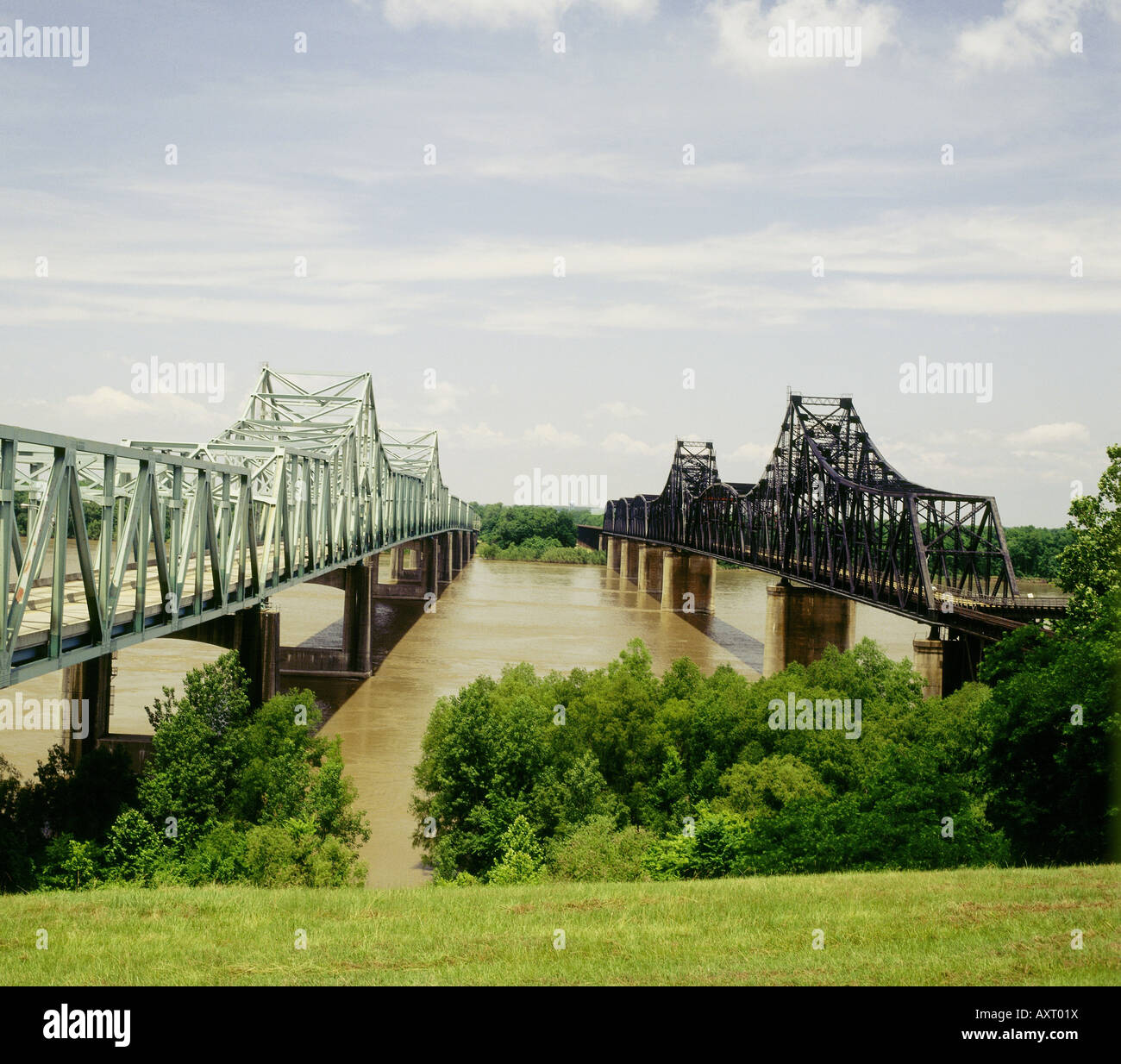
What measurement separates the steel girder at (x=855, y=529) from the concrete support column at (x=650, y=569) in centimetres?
363

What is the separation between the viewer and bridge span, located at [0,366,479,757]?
14391 millimetres

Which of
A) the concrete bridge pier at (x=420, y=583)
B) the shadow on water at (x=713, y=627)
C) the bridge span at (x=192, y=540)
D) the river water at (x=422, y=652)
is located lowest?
the shadow on water at (x=713, y=627)

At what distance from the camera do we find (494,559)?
15962 centimetres

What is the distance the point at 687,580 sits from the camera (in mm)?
92500

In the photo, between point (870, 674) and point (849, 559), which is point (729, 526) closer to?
point (849, 559)

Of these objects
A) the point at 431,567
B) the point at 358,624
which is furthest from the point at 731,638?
the point at 431,567

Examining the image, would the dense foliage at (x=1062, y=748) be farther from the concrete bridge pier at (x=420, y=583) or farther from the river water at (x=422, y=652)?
the concrete bridge pier at (x=420, y=583)

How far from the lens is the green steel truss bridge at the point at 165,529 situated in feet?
46.2

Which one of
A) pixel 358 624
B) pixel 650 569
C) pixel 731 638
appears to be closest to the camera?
pixel 358 624

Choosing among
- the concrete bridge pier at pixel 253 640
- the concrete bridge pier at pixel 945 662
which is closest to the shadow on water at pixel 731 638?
the concrete bridge pier at pixel 945 662

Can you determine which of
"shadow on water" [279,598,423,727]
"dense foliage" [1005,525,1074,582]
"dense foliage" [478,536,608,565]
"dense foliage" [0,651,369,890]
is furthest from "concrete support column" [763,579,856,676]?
"dense foliage" [478,536,608,565]

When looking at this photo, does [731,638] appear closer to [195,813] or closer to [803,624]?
[803,624]

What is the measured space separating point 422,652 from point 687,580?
137ft
